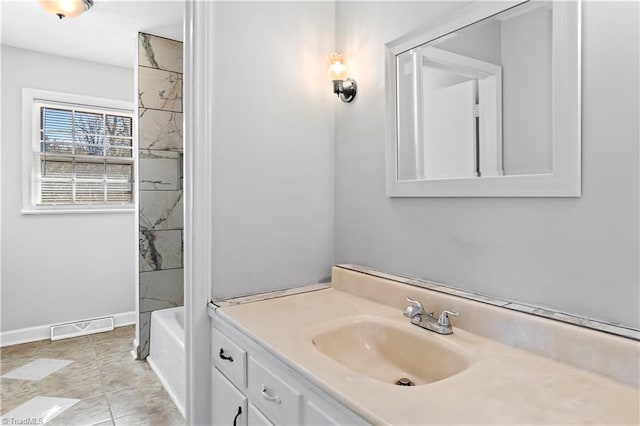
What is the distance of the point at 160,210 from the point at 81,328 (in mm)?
1353

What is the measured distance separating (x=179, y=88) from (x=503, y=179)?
2.65 metres

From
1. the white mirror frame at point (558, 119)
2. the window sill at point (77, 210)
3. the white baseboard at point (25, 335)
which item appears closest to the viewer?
the white mirror frame at point (558, 119)

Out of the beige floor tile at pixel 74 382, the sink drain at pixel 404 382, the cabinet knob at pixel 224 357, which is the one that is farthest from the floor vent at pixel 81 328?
the sink drain at pixel 404 382

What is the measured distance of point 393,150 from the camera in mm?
1497

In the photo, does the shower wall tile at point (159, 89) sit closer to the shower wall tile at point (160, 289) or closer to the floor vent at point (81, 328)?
the shower wall tile at point (160, 289)

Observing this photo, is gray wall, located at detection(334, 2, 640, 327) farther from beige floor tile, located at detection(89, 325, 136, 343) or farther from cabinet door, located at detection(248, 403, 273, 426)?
beige floor tile, located at detection(89, 325, 136, 343)

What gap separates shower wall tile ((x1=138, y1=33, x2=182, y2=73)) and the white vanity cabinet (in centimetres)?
229

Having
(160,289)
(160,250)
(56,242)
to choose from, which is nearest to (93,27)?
(160,250)

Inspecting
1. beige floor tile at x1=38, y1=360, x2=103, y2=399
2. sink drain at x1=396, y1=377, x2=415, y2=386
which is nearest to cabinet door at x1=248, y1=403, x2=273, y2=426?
sink drain at x1=396, y1=377, x2=415, y2=386

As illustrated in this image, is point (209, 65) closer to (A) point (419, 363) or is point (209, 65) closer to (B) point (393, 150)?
(B) point (393, 150)

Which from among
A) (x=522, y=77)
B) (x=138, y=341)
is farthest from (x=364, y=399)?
(x=138, y=341)

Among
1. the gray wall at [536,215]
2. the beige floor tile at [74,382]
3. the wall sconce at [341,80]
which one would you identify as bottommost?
the beige floor tile at [74,382]

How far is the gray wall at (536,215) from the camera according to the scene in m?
0.89

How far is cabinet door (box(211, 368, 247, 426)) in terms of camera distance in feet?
3.92
